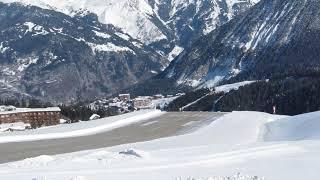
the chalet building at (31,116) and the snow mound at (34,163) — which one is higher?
the chalet building at (31,116)

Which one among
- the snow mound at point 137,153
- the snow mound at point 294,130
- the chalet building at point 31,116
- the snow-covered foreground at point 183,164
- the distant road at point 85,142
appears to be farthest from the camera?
the chalet building at point 31,116

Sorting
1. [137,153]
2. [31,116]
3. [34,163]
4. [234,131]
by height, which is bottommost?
[34,163]

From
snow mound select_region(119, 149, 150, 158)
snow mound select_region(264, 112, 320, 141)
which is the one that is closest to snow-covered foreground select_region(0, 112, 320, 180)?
snow mound select_region(119, 149, 150, 158)

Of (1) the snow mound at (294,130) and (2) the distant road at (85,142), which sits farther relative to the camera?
(1) the snow mound at (294,130)

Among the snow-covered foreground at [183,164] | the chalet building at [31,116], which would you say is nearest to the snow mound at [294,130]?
the snow-covered foreground at [183,164]

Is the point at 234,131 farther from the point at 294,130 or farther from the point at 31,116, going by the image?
the point at 31,116

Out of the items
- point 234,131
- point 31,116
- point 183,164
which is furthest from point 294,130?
point 31,116

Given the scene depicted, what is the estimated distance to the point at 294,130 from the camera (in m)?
37.6

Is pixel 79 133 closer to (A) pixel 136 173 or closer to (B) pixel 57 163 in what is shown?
(B) pixel 57 163

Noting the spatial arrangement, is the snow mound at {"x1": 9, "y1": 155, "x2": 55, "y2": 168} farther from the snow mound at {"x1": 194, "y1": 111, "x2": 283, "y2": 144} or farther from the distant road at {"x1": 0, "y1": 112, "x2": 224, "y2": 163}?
the snow mound at {"x1": 194, "y1": 111, "x2": 283, "y2": 144}

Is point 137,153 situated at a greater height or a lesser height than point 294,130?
lesser

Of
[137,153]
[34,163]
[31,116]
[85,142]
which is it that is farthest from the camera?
[31,116]

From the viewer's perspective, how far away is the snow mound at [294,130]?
33206mm

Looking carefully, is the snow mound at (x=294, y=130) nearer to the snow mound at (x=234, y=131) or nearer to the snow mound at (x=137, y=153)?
the snow mound at (x=234, y=131)
